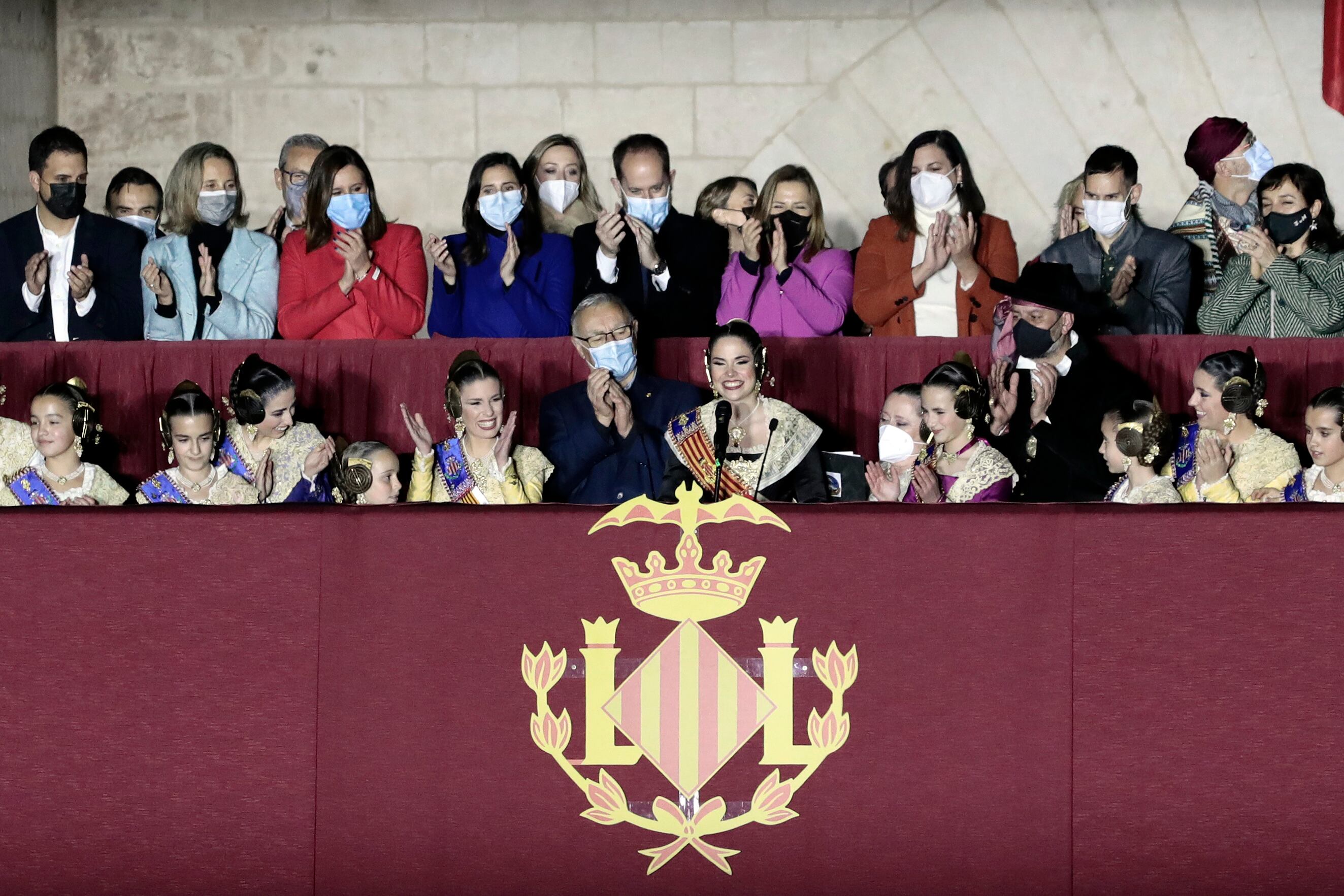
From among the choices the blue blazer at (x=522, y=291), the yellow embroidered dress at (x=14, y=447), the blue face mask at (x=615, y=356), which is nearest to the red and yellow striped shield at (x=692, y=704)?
the blue face mask at (x=615, y=356)

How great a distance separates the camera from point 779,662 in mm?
3664

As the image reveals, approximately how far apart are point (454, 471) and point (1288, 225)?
9.39 ft

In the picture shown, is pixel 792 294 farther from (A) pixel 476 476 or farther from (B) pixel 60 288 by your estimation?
(B) pixel 60 288

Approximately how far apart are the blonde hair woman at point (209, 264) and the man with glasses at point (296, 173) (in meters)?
0.22

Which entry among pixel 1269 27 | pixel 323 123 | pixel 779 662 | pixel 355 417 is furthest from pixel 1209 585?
pixel 323 123

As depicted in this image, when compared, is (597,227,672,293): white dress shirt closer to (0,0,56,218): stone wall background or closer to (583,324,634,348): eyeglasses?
(583,324,634,348): eyeglasses

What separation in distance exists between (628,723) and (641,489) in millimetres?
1581

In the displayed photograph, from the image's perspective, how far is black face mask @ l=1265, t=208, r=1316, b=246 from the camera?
5.55m

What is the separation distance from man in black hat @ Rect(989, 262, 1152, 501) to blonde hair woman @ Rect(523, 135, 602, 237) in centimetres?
161

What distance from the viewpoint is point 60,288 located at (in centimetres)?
615

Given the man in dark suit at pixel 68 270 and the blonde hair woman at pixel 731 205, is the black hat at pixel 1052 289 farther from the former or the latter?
the man in dark suit at pixel 68 270

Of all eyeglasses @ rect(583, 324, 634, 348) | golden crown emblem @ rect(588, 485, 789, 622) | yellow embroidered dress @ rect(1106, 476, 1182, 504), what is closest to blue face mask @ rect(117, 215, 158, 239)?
eyeglasses @ rect(583, 324, 634, 348)

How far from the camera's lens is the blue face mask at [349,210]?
5977 mm

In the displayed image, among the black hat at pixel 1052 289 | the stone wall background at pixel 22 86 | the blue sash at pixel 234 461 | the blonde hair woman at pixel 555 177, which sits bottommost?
the blue sash at pixel 234 461
